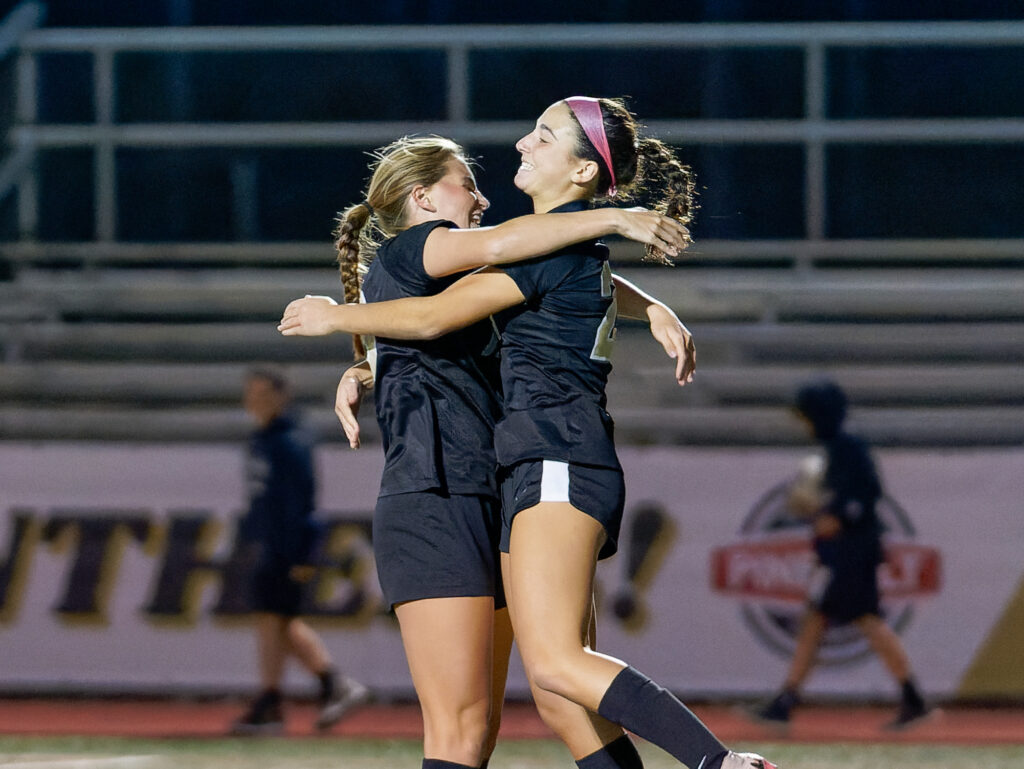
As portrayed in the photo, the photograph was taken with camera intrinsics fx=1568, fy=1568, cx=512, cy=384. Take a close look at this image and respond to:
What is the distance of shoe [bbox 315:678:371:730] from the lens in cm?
758

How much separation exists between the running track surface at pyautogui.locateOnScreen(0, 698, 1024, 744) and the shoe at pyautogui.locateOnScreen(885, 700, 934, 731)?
→ 0.11ft

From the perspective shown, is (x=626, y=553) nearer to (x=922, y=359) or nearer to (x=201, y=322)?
(x=922, y=359)

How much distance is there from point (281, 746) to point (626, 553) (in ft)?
6.58

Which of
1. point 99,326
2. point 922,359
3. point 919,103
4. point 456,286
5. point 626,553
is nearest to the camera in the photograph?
point 456,286

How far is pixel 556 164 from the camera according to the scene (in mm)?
3715

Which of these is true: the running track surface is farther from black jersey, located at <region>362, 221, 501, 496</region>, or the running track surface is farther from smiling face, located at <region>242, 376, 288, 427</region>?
black jersey, located at <region>362, 221, 501, 496</region>

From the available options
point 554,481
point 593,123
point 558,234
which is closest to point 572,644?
point 554,481

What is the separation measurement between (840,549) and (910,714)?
0.85 meters

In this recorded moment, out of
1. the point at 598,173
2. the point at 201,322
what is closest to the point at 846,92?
the point at 201,322

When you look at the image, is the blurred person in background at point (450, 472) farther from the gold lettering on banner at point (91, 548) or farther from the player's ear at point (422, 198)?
the gold lettering on banner at point (91, 548)

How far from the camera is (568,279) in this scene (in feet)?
11.9

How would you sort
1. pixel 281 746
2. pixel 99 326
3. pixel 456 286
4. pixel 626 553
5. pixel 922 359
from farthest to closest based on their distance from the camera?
pixel 99 326 → pixel 922 359 → pixel 626 553 → pixel 281 746 → pixel 456 286

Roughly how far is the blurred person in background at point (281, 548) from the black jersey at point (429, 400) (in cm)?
407

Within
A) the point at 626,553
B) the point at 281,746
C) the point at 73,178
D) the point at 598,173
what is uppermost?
the point at 73,178
